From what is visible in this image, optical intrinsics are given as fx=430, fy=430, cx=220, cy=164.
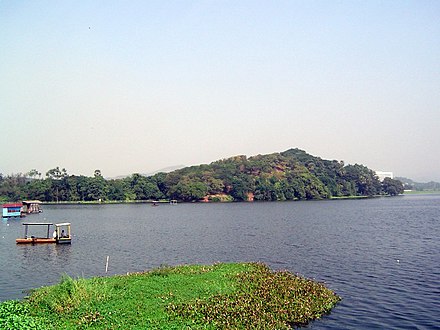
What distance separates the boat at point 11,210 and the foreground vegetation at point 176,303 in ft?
302

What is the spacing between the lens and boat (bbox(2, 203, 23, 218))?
10950 centimetres

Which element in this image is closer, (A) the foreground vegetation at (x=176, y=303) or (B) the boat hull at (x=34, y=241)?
(A) the foreground vegetation at (x=176, y=303)

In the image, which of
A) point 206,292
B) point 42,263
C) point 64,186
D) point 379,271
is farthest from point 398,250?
point 64,186

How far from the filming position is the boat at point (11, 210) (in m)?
110

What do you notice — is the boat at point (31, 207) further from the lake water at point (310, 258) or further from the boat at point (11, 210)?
the lake water at point (310, 258)

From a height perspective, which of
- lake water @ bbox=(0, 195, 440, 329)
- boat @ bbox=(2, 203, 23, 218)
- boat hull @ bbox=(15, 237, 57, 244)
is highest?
boat @ bbox=(2, 203, 23, 218)

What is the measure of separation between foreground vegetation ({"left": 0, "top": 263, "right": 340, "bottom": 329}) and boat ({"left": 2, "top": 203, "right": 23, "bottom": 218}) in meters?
92.1

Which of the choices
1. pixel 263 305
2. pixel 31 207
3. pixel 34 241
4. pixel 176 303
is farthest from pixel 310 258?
pixel 31 207

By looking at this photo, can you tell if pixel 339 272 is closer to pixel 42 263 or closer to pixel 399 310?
pixel 399 310

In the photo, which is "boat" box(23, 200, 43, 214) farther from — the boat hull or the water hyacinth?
the water hyacinth

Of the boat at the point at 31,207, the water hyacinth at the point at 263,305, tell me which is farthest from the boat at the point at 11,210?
the water hyacinth at the point at 263,305

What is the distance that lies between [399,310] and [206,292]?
1186 cm

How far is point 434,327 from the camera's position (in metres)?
23.2

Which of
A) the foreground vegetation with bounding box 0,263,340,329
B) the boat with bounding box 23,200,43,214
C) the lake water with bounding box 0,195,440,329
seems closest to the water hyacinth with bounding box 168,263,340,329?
the foreground vegetation with bounding box 0,263,340,329
